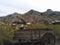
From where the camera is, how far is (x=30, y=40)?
25047 mm

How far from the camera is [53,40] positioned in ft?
81.1

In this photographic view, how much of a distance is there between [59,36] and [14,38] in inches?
204

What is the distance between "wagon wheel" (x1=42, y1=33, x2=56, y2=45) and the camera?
2470cm

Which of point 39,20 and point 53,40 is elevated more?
point 39,20

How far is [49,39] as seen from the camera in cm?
2486

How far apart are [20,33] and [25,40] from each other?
827 mm

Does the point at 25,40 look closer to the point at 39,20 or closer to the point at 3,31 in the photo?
the point at 3,31

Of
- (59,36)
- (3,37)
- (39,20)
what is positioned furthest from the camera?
(39,20)

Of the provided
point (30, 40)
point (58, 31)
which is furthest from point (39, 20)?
point (30, 40)

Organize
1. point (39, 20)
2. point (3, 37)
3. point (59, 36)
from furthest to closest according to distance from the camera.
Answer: point (39, 20) < point (59, 36) < point (3, 37)

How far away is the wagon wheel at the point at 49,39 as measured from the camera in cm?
2470

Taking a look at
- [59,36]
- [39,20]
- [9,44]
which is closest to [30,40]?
[9,44]

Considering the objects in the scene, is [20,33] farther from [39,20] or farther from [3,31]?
[39,20]

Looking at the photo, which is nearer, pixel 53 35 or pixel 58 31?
pixel 53 35
